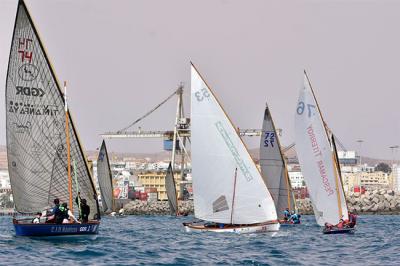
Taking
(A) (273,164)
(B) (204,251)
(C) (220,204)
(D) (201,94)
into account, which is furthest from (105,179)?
(B) (204,251)

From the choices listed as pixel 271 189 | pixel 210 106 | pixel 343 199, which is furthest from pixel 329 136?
pixel 271 189

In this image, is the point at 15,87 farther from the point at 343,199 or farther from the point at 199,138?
the point at 343,199

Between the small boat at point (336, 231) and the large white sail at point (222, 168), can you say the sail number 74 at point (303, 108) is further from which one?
the large white sail at point (222, 168)

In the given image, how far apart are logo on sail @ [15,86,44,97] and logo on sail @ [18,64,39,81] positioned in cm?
42

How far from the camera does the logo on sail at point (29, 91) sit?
42.0 meters

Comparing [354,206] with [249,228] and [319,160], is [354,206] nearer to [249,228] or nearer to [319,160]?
[319,160]

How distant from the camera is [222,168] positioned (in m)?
48.8

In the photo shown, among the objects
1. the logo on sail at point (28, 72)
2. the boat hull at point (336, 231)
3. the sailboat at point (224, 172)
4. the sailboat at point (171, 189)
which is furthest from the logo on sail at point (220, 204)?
the sailboat at point (171, 189)

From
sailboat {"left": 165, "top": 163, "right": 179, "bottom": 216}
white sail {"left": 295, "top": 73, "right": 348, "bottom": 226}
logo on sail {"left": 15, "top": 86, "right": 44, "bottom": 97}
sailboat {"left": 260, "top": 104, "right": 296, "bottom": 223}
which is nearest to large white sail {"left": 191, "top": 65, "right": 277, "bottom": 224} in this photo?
white sail {"left": 295, "top": 73, "right": 348, "bottom": 226}

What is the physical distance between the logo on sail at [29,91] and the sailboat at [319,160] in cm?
1814

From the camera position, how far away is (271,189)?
73.1 metres

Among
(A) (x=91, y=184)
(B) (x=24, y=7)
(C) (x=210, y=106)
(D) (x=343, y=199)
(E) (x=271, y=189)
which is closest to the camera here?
(B) (x=24, y=7)

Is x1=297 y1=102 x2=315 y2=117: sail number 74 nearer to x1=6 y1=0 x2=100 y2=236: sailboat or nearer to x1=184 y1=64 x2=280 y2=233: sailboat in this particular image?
x1=184 y1=64 x2=280 y2=233: sailboat

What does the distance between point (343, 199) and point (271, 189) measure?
17.2 meters
